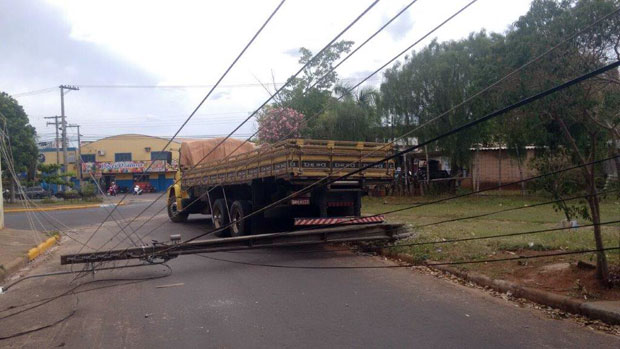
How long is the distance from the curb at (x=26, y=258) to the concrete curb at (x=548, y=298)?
8.12 metres

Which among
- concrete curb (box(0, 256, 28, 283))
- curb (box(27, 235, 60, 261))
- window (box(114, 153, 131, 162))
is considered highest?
window (box(114, 153, 131, 162))

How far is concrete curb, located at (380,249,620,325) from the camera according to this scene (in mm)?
5852

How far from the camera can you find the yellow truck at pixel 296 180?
10.3 m

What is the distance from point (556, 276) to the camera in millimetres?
7414

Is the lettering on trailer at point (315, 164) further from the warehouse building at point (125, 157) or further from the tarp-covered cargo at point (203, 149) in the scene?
the warehouse building at point (125, 157)

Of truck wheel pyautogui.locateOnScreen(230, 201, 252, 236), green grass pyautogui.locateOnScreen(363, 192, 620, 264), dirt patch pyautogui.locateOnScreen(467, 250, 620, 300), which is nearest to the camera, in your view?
dirt patch pyautogui.locateOnScreen(467, 250, 620, 300)

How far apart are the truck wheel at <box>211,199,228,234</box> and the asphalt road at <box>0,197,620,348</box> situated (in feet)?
15.5

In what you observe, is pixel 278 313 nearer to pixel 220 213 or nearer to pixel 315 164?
pixel 315 164

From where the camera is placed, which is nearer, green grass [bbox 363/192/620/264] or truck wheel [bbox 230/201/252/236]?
green grass [bbox 363/192/620/264]

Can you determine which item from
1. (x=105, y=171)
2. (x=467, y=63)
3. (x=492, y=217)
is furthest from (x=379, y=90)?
(x=105, y=171)

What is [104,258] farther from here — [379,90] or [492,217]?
[379,90]

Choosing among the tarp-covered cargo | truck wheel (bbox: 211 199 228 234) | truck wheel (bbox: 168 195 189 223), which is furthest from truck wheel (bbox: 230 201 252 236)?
truck wheel (bbox: 168 195 189 223)

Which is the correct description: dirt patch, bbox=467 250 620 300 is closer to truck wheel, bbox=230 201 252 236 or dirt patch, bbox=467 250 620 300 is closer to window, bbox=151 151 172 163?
truck wheel, bbox=230 201 252 236

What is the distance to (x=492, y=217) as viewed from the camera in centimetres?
1647
